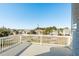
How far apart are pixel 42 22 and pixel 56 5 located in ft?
1.45

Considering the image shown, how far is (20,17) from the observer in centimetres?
401

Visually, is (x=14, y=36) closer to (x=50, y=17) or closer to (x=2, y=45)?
(x=2, y=45)

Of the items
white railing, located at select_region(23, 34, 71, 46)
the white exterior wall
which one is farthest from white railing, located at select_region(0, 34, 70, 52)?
the white exterior wall

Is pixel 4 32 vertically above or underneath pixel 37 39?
above

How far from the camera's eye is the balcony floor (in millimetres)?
4086

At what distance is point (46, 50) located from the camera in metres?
4.18

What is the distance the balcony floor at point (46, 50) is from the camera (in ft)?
13.4

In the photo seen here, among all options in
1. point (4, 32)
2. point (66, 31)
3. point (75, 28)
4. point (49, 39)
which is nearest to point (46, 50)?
point (49, 39)

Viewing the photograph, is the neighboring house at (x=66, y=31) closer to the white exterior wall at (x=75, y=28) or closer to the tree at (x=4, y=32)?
the white exterior wall at (x=75, y=28)

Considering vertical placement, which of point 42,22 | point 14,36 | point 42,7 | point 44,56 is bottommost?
point 44,56

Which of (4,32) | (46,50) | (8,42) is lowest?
(46,50)

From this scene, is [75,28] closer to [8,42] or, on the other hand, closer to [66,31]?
[66,31]

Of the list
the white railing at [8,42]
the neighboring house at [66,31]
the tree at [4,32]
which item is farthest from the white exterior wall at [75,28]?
the tree at [4,32]

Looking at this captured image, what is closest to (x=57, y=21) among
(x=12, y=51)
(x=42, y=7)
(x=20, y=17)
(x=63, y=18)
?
(x=63, y=18)
